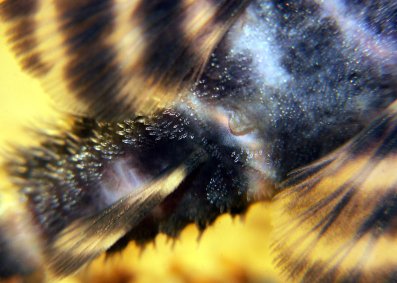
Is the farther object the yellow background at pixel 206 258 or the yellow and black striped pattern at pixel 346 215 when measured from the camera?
the yellow background at pixel 206 258

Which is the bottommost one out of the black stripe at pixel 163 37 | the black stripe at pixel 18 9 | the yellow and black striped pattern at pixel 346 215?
the yellow and black striped pattern at pixel 346 215

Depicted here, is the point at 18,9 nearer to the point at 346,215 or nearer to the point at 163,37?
the point at 163,37

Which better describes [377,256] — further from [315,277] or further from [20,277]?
[20,277]

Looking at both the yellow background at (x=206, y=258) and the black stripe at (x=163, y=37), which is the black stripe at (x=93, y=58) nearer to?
the black stripe at (x=163, y=37)

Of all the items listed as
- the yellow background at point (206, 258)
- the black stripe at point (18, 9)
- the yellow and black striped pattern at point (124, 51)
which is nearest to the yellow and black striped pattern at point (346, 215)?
the yellow background at point (206, 258)

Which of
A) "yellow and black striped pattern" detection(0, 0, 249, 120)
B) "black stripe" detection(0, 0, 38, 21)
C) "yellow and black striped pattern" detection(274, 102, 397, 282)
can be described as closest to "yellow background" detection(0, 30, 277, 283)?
"yellow and black striped pattern" detection(274, 102, 397, 282)

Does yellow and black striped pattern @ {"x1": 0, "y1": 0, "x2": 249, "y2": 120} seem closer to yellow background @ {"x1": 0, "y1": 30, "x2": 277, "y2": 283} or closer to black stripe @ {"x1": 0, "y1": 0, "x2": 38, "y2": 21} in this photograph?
black stripe @ {"x1": 0, "y1": 0, "x2": 38, "y2": 21}

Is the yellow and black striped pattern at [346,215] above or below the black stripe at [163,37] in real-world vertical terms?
below

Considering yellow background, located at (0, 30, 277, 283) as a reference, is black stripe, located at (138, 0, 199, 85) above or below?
above
